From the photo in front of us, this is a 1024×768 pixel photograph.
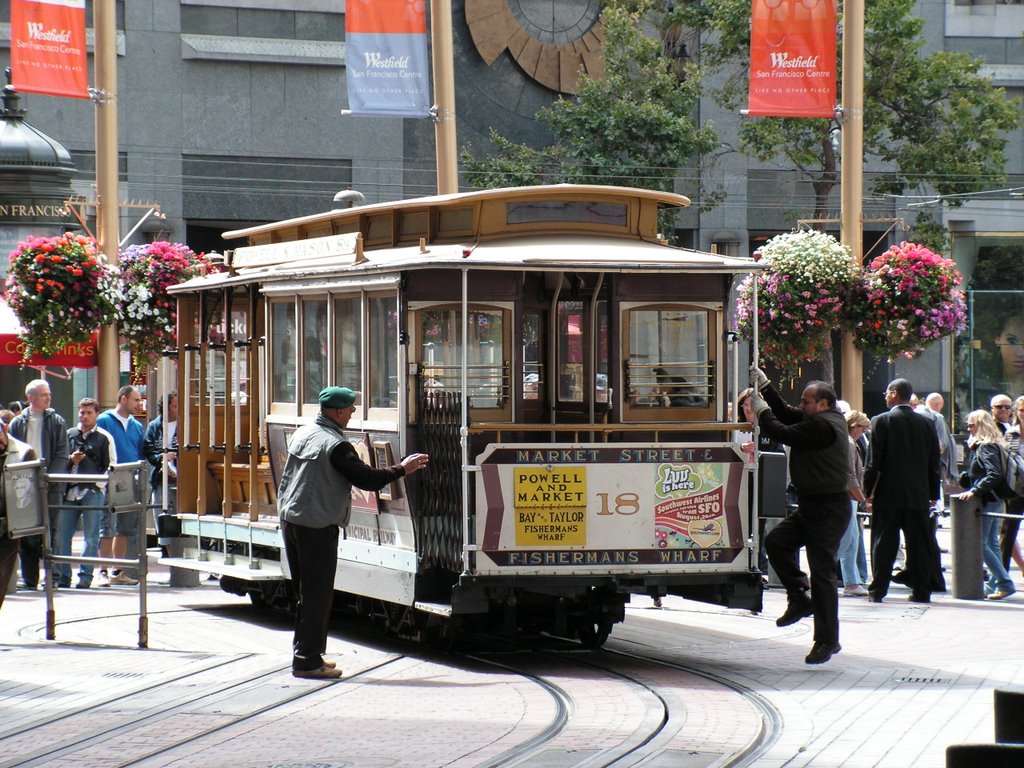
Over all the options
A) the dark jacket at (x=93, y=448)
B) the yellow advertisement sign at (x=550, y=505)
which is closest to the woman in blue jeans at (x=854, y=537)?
the yellow advertisement sign at (x=550, y=505)

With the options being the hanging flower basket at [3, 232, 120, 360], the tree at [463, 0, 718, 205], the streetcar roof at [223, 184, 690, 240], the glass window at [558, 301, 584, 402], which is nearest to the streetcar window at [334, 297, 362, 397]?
the streetcar roof at [223, 184, 690, 240]

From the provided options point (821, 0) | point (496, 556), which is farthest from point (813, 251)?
point (496, 556)

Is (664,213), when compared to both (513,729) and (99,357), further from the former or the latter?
(513,729)

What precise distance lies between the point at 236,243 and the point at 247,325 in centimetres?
2299

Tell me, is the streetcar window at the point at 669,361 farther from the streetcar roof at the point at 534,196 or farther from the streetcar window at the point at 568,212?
the streetcar roof at the point at 534,196

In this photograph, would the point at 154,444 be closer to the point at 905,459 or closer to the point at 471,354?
the point at 471,354

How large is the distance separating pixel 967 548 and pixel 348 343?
242 inches

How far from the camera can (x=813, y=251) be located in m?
17.7

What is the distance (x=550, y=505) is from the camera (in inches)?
433

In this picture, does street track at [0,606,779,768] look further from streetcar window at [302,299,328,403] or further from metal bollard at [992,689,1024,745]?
metal bollard at [992,689,1024,745]

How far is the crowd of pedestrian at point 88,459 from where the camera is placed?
16.1 metres

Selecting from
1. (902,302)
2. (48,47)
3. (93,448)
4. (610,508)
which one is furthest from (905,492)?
(48,47)

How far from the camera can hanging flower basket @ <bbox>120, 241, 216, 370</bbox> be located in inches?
741

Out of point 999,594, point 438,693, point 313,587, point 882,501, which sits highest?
point 882,501
